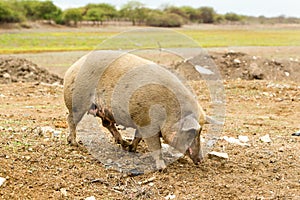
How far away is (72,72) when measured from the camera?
7.54m

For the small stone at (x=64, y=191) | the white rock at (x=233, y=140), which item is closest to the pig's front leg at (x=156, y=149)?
the small stone at (x=64, y=191)

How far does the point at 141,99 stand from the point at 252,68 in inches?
577

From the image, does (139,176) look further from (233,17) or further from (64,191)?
(233,17)

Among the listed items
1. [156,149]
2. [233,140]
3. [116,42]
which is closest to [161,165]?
[156,149]

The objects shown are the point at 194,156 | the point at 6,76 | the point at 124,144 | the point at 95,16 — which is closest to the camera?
the point at 194,156

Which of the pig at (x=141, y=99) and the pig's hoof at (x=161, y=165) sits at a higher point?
the pig at (x=141, y=99)

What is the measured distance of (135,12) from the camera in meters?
105

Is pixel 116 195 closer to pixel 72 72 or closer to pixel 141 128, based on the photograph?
pixel 141 128

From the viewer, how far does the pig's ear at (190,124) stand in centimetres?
648

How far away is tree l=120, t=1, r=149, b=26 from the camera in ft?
314

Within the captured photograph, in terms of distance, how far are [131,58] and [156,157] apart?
1596mm

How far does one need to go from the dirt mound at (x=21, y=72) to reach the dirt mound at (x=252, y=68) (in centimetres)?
754

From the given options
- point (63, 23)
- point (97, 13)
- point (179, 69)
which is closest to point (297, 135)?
point (179, 69)

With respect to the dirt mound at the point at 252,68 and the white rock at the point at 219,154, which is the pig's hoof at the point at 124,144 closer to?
the white rock at the point at 219,154
